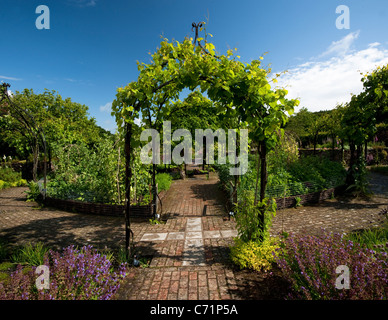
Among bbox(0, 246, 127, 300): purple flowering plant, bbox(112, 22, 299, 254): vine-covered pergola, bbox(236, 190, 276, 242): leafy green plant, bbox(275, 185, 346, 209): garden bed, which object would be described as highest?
bbox(112, 22, 299, 254): vine-covered pergola

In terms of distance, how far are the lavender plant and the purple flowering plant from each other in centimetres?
272

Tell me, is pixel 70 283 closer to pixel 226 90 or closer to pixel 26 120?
pixel 226 90

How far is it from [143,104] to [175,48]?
1.35 m

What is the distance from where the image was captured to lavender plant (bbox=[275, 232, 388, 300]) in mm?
2408

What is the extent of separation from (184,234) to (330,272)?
3.47 meters

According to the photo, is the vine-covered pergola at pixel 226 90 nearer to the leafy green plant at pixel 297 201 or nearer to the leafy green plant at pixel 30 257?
the leafy green plant at pixel 30 257

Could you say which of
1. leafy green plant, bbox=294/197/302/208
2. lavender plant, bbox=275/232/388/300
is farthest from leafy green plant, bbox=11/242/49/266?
leafy green plant, bbox=294/197/302/208

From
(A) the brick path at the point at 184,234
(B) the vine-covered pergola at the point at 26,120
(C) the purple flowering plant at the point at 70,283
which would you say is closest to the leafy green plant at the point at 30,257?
(C) the purple flowering plant at the point at 70,283

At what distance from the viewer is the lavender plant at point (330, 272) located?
2.41 metres

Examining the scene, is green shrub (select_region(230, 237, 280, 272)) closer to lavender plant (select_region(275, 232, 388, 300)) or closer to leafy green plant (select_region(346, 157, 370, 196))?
lavender plant (select_region(275, 232, 388, 300))

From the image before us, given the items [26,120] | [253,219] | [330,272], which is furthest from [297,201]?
[26,120]

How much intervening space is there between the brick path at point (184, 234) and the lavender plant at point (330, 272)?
480 mm

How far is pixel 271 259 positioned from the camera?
3.66m

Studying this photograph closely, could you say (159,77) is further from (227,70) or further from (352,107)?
(352,107)
